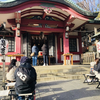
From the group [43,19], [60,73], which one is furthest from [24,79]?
[43,19]

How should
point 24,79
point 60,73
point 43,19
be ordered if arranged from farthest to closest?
point 43,19
point 60,73
point 24,79

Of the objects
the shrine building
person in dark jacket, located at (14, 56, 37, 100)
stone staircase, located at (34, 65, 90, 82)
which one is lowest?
stone staircase, located at (34, 65, 90, 82)

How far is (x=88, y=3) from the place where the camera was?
2027cm

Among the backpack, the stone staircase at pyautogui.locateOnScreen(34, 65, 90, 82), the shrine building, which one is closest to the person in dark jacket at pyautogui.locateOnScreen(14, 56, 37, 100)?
the backpack

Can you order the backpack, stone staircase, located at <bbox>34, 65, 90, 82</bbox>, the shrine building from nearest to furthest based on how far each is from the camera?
the backpack → stone staircase, located at <bbox>34, 65, 90, 82</bbox> → the shrine building

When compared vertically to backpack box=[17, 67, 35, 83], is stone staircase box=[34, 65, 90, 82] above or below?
below

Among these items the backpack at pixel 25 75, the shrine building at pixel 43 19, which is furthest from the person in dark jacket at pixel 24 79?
the shrine building at pixel 43 19

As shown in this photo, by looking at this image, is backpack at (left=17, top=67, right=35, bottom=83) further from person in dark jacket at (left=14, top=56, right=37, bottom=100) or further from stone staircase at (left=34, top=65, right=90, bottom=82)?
stone staircase at (left=34, top=65, right=90, bottom=82)

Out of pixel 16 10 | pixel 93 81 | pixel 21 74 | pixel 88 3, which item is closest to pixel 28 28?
pixel 16 10

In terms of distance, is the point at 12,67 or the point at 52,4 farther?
the point at 52,4

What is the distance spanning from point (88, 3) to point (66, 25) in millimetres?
13896

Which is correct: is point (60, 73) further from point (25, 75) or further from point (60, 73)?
point (25, 75)

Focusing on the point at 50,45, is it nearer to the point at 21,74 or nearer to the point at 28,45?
the point at 28,45

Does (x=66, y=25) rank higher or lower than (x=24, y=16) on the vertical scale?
lower
